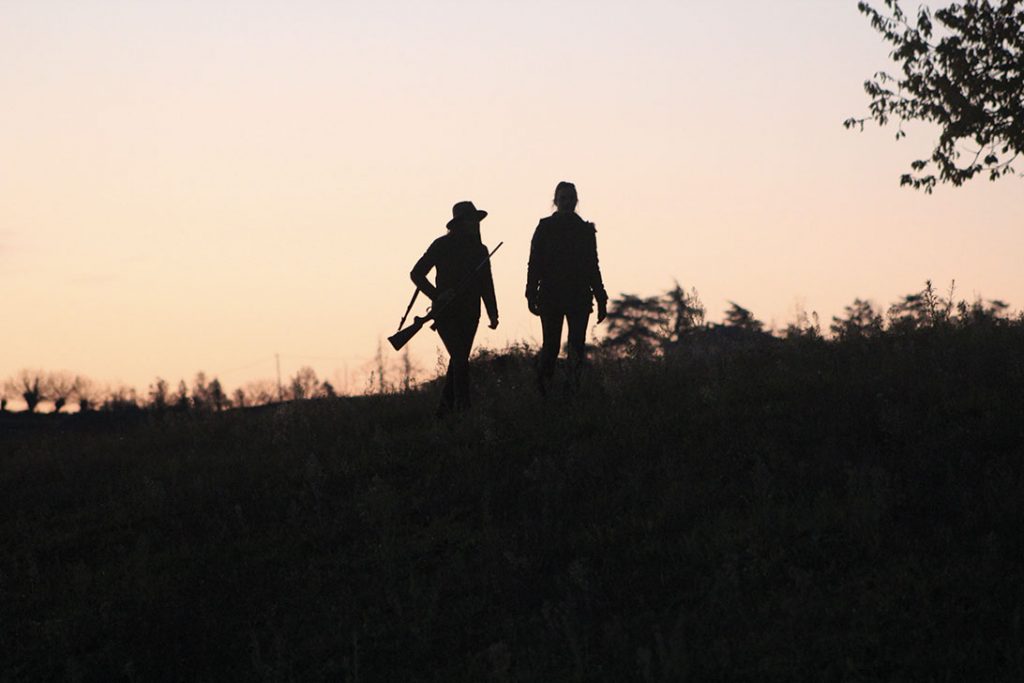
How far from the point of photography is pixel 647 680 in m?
7.36

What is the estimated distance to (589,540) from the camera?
9.72 m

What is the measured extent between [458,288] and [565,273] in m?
1.30

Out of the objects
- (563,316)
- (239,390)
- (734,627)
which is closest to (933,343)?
(563,316)

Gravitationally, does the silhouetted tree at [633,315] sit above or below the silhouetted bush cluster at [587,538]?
above

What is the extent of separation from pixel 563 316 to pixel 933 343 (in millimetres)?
4499

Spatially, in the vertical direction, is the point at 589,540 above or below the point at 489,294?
below

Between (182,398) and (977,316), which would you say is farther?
(182,398)

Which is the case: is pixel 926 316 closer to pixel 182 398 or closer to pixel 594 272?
pixel 594 272

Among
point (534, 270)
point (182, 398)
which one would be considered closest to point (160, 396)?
point (182, 398)

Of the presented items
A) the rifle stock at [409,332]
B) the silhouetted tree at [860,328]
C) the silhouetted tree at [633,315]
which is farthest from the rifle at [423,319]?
the silhouetted tree at [633,315]

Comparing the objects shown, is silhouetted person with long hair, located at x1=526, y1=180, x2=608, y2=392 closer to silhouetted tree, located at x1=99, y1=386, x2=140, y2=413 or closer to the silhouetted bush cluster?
the silhouetted bush cluster

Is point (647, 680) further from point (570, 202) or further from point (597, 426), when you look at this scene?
point (570, 202)

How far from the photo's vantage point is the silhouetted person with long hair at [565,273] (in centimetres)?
1377

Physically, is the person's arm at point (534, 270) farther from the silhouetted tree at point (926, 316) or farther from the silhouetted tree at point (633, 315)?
the silhouetted tree at point (633, 315)
